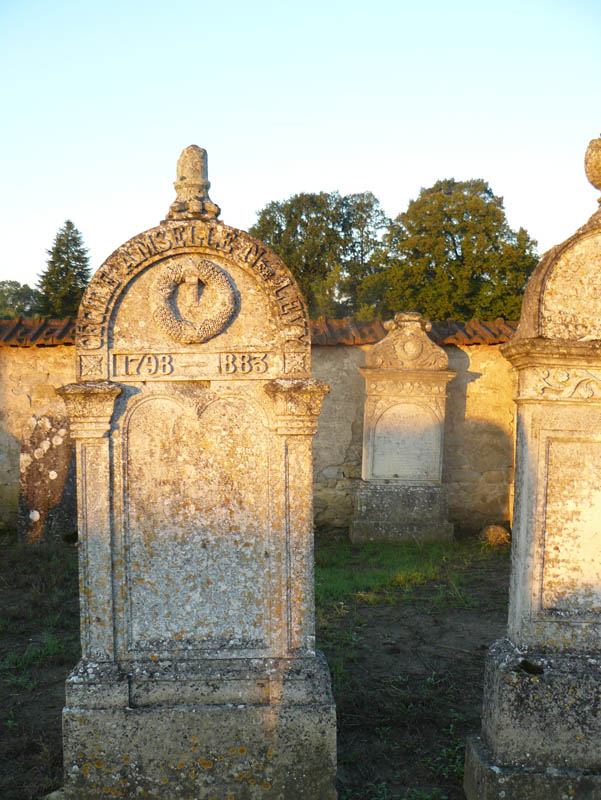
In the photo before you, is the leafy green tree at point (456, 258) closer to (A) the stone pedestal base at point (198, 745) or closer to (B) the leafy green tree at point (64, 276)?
(B) the leafy green tree at point (64, 276)

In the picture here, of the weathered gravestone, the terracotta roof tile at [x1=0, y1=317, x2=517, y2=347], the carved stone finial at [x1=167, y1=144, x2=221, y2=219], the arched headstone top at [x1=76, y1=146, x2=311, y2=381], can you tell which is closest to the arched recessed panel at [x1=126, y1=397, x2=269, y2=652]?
the weathered gravestone

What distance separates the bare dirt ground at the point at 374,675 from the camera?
10.1ft

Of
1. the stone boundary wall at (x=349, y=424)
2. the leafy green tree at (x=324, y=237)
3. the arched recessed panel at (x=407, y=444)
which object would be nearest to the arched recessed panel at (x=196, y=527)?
the arched recessed panel at (x=407, y=444)

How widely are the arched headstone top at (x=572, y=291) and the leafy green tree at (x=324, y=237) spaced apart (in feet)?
88.0

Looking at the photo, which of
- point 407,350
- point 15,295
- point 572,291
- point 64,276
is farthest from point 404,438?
point 15,295

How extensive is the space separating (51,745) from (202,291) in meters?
2.59

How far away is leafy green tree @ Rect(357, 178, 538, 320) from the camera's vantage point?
2220 cm

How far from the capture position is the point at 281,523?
112 inches

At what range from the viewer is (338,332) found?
323 inches

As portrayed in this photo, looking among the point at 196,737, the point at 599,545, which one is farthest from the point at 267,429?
the point at 599,545

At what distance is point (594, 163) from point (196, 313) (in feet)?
7.00

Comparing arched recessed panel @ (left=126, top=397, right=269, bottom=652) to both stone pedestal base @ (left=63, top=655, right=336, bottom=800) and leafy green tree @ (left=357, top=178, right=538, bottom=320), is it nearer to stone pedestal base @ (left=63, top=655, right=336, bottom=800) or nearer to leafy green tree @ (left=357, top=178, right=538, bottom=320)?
stone pedestal base @ (left=63, top=655, right=336, bottom=800)

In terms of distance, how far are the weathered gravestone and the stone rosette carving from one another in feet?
15.8

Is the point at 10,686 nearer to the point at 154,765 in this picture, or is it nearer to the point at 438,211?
the point at 154,765
